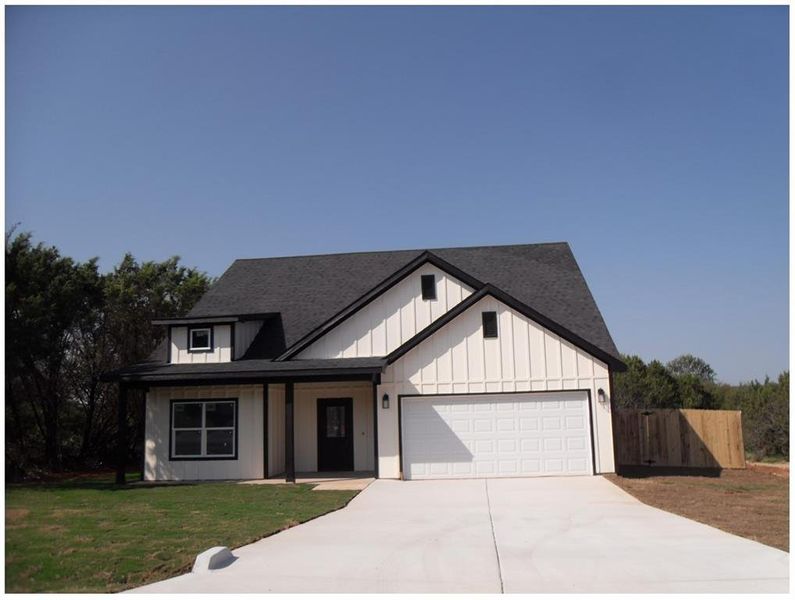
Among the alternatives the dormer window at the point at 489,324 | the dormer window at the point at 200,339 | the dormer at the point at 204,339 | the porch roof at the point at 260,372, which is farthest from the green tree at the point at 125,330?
the dormer window at the point at 489,324

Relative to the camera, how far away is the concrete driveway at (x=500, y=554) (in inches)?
273

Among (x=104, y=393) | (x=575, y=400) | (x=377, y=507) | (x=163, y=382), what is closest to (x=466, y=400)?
(x=575, y=400)

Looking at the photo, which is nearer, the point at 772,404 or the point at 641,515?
the point at 641,515

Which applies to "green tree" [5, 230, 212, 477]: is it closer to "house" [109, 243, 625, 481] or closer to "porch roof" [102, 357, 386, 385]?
"porch roof" [102, 357, 386, 385]

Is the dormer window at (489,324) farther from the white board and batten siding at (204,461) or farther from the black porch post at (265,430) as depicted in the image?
the white board and batten siding at (204,461)

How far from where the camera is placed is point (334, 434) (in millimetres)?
19422

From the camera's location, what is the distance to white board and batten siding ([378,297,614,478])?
56.4 ft

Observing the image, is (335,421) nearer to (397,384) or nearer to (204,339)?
(397,384)

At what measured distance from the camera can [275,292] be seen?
2244 cm

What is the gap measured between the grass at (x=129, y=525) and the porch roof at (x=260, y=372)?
103 inches

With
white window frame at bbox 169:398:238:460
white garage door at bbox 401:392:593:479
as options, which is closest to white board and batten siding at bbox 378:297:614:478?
white garage door at bbox 401:392:593:479

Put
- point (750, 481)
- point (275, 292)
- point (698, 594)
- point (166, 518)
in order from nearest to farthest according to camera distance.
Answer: point (698, 594)
point (166, 518)
point (750, 481)
point (275, 292)

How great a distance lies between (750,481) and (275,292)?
1437 centimetres

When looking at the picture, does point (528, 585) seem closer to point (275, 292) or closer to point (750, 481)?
point (750, 481)
